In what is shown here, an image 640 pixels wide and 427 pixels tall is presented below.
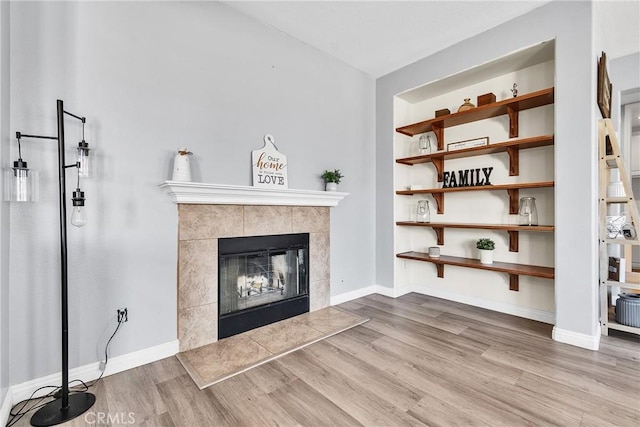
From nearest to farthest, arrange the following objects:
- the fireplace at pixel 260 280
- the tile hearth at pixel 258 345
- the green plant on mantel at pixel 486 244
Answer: the tile hearth at pixel 258 345 < the fireplace at pixel 260 280 < the green plant on mantel at pixel 486 244

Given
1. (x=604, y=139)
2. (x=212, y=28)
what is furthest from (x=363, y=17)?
(x=604, y=139)

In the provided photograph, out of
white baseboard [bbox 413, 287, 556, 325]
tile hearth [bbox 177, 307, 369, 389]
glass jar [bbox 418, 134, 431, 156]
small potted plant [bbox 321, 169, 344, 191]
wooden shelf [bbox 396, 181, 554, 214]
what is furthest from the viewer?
glass jar [bbox 418, 134, 431, 156]

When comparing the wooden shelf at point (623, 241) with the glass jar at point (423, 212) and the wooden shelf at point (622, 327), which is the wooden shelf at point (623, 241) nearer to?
the wooden shelf at point (622, 327)

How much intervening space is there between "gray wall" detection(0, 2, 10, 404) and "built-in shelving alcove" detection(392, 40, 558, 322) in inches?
125

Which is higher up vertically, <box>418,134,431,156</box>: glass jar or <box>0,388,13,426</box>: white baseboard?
<box>418,134,431,156</box>: glass jar

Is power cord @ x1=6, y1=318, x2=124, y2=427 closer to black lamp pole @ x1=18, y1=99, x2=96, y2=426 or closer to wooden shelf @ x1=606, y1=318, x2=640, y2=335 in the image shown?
black lamp pole @ x1=18, y1=99, x2=96, y2=426

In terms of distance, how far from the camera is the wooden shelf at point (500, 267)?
2477 mm

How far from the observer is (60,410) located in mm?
1468

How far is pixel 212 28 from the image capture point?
89.9 inches

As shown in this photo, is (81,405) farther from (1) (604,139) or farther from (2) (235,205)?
(1) (604,139)

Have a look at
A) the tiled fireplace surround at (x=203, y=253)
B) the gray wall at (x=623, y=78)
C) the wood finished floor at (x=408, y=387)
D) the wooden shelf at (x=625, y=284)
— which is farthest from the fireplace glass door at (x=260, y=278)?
the gray wall at (x=623, y=78)

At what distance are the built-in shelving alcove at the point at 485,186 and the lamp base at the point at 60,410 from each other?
9.51 feet

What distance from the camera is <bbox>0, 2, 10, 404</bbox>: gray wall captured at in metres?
1.42

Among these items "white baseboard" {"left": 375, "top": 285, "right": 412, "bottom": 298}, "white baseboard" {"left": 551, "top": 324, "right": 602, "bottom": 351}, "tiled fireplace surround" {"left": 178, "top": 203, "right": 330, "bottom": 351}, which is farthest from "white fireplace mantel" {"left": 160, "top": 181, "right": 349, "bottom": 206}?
"white baseboard" {"left": 551, "top": 324, "right": 602, "bottom": 351}
